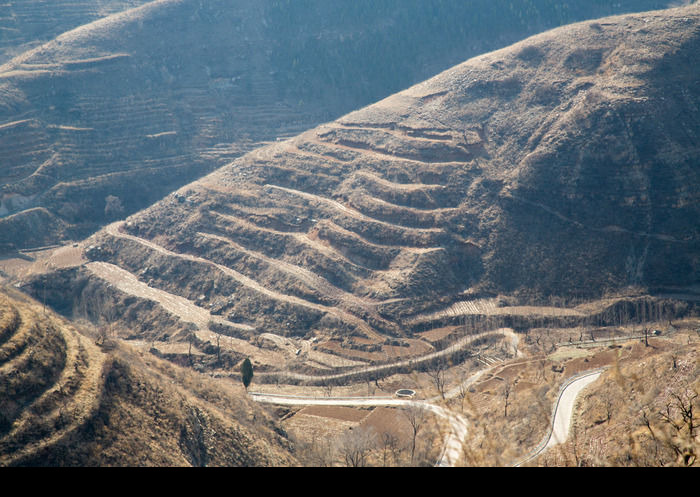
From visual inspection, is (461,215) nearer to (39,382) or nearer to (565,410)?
(565,410)

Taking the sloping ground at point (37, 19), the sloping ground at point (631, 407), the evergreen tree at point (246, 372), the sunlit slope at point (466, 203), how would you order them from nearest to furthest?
the sloping ground at point (631, 407) < the evergreen tree at point (246, 372) < the sunlit slope at point (466, 203) < the sloping ground at point (37, 19)

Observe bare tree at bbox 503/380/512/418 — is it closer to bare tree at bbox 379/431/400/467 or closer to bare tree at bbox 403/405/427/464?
bare tree at bbox 403/405/427/464

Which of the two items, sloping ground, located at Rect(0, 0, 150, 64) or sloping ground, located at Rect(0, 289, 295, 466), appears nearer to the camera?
sloping ground, located at Rect(0, 289, 295, 466)

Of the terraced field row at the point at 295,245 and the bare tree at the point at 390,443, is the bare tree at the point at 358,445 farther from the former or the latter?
the terraced field row at the point at 295,245

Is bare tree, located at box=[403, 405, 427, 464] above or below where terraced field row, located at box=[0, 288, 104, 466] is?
below

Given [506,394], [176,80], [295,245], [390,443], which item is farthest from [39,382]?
[176,80]

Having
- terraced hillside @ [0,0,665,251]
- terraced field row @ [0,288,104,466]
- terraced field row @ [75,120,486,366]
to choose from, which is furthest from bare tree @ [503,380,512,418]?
terraced hillside @ [0,0,665,251]

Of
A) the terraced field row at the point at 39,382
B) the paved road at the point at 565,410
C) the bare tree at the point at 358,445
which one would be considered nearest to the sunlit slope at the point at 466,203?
the bare tree at the point at 358,445
